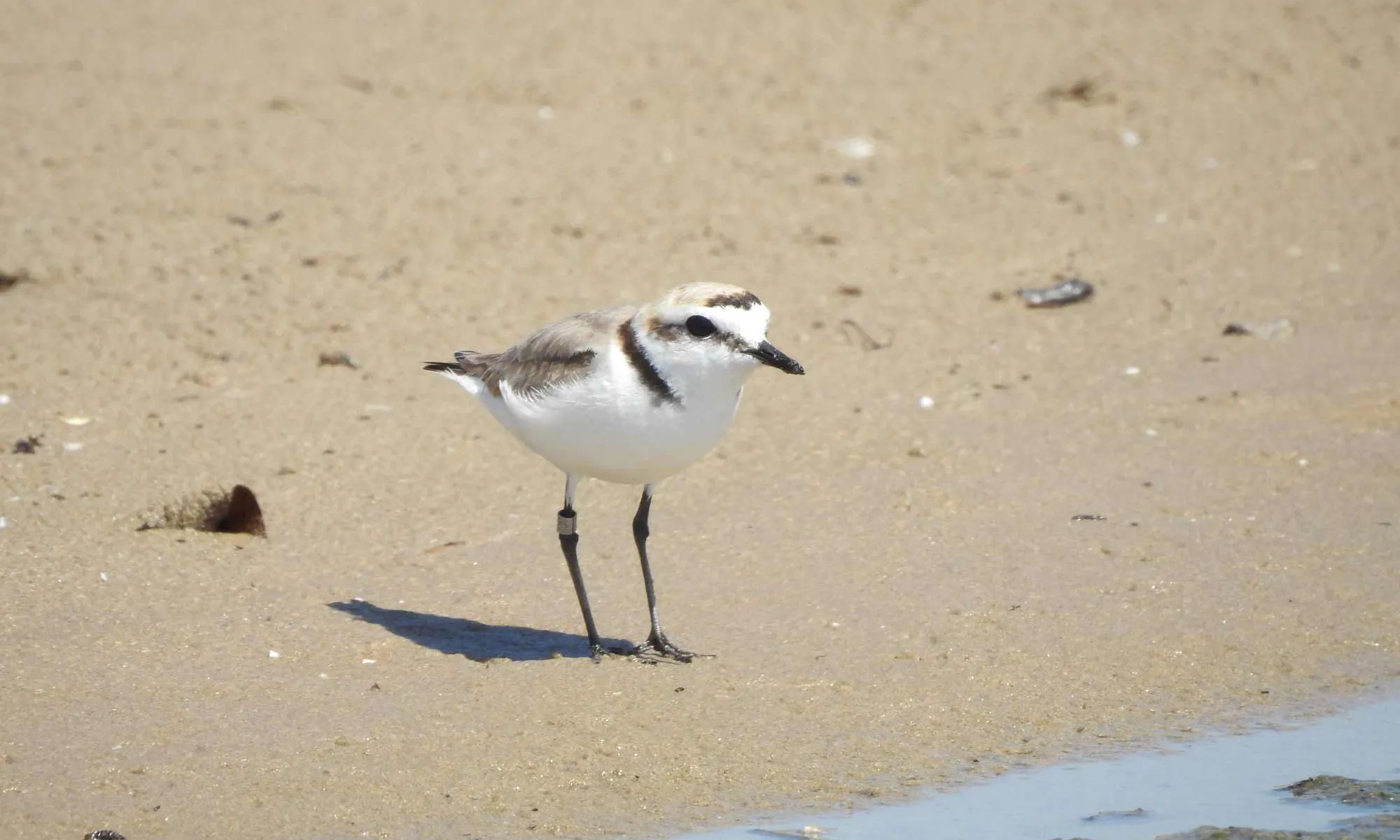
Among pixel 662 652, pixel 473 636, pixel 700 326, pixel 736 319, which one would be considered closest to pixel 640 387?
pixel 700 326

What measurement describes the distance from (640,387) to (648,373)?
0.16ft

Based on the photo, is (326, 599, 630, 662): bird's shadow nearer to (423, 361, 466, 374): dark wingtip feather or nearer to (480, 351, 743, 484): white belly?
(480, 351, 743, 484): white belly

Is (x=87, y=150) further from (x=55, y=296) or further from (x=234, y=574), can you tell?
(x=234, y=574)

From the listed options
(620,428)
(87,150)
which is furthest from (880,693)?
(87,150)

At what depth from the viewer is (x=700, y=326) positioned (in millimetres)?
5457

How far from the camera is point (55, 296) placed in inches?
359

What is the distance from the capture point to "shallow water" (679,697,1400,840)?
498 centimetres

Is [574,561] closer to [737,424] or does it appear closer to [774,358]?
[774,358]

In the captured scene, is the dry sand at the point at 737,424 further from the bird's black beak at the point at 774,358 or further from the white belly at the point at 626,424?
the bird's black beak at the point at 774,358

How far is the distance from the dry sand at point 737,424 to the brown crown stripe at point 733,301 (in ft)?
4.21

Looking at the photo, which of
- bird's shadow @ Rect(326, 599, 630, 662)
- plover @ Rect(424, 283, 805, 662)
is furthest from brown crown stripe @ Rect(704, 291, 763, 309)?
bird's shadow @ Rect(326, 599, 630, 662)

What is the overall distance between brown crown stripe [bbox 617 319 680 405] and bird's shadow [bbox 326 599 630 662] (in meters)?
1.06

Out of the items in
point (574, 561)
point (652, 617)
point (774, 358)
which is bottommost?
point (652, 617)

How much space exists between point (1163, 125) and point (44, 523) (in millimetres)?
8306
